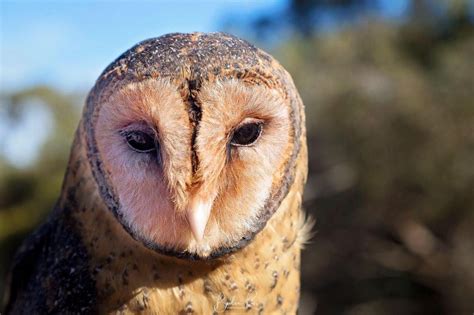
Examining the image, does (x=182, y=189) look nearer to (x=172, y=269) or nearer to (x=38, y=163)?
(x=172, y=269)

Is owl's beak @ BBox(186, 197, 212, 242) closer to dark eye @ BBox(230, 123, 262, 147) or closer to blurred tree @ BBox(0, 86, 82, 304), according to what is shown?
dark eye @ BBox(230, 123, 262, 147)

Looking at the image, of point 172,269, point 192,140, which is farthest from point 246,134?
point 172,269

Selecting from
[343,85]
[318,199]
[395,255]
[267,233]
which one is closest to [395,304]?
[395,255]

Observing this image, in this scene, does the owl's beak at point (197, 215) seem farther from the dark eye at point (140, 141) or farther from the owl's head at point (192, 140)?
the dark eye at point (140, 141)

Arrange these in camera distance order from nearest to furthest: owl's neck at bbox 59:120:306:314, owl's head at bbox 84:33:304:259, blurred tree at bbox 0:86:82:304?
owl's head at bbox 84:33:304:259 < owl's neck at bbox 59:120:306:314 < blurred tree at bbox 0:86:82:304

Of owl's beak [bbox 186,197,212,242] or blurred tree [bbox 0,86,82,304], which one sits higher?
owl's beak [bbox 186,197,212,242]

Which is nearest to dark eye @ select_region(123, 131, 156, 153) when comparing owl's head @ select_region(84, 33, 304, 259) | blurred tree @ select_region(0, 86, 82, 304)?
owl's head @ select_region(84, 33, 304, 259)
